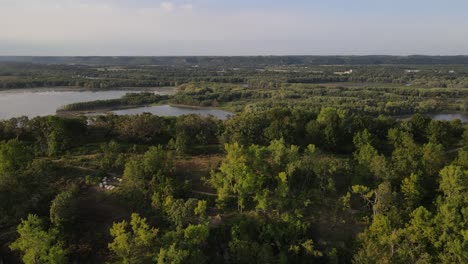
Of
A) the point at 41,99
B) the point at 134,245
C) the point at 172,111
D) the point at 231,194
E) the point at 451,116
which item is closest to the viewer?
the point at 134,245

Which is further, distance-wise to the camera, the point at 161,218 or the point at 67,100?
the point at 67,100

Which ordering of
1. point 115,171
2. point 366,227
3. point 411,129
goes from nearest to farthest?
point 366,227 → point 115,171 → point 411,129

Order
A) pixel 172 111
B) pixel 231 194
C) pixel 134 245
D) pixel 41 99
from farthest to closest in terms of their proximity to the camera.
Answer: pixel 41 99, pixel 172 111, pixel 231 194, pixel 134 245

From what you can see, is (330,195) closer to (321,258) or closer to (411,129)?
(321,258)

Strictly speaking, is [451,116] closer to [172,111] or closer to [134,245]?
[172,111]

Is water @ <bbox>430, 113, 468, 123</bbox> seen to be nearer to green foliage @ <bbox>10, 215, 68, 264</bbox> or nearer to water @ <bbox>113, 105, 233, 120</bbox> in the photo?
water @ <bbox>113, 105, 233, 120</bbox>

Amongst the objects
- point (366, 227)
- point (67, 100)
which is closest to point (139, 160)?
point (366, 227)

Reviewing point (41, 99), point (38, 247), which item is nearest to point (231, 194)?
point (38, 247)

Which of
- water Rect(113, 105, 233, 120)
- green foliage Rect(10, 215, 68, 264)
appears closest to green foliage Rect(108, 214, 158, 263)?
green foliage Rect(10, 215, 68, 264)
